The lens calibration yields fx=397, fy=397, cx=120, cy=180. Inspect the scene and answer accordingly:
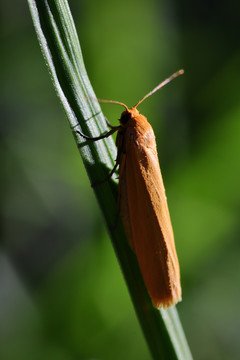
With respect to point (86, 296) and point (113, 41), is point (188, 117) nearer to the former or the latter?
point (113, 41)

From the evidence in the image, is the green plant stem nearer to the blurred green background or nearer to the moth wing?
the moth wing

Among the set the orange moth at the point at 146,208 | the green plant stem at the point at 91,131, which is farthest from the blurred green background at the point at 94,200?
the green plant stem at the point at 91,131

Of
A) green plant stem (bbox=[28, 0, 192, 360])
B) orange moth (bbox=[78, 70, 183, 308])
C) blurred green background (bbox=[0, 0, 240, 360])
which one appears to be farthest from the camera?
blurred green background (bbox=[0, 0, 240, 360])

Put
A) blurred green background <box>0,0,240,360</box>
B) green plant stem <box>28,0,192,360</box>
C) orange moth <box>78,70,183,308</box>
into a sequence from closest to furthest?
green plant stem <box>28,0,192,360</box> < orange moth <box>78,70,183,308</box> < blurred green background <box>0,0,240,360</box>

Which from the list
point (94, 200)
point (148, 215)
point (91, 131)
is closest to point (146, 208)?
point (148, 215)

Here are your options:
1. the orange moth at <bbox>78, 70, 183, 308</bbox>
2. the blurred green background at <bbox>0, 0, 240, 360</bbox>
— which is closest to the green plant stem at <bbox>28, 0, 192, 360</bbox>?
the orange moth at <bbox>78, 70, 183, 308</bbox>

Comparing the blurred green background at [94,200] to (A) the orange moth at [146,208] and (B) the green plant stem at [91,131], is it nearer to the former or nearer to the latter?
(A) the orange moth at [146,208]

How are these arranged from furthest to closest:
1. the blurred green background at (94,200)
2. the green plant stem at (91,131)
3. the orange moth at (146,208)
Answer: the blurred green background at (94,200) → the orange moth at (146,208) → the green plant stem at (91,131)
